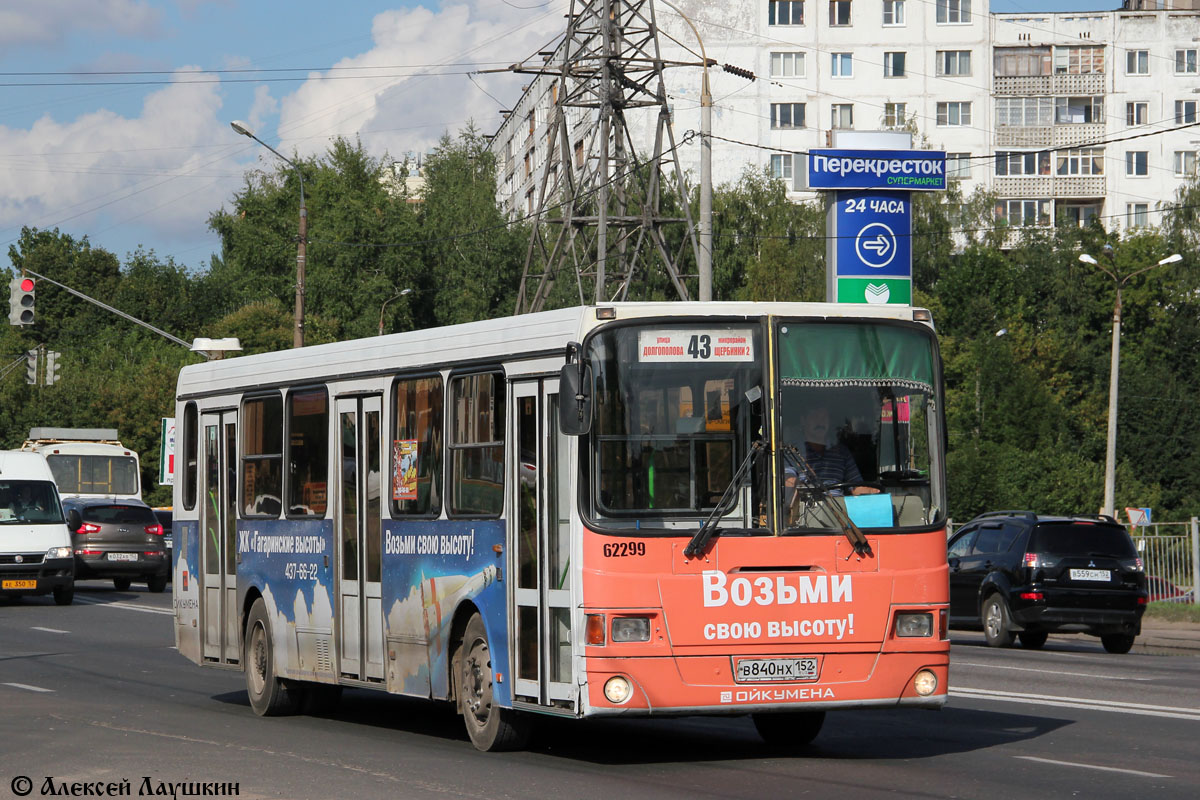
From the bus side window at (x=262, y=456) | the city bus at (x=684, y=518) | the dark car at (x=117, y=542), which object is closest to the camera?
the city bus at (x=684, y=518)

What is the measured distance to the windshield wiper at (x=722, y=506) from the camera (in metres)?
10.4

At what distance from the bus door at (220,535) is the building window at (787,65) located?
70.3 metres

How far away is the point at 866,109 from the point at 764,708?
251 feet

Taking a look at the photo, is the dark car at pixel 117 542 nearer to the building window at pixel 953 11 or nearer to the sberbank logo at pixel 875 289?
the sberbank logo at pixel 875 289

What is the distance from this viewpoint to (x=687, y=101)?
81062mm

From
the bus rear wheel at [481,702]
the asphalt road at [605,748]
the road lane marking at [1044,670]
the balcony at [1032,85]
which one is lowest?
the road lane marking at [1044,670]

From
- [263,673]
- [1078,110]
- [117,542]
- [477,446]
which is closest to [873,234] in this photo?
[117,542]

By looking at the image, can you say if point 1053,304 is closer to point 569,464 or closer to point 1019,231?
point 1019,231

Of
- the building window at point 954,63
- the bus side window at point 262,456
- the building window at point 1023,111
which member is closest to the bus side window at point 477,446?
the bus side window at point 262,456

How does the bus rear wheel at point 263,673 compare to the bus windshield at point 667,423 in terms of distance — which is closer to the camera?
the bus windshield at point 667,423

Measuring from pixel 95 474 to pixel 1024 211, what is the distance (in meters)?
57.3

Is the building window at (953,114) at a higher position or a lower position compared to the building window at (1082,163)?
higher

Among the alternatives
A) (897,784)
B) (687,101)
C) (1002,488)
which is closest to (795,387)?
(897,784)

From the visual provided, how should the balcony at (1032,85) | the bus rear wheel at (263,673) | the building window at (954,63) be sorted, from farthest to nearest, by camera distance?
the balcony at (1032,85) < the building window at (954,63) < the bus rear wheel at (263,673)
